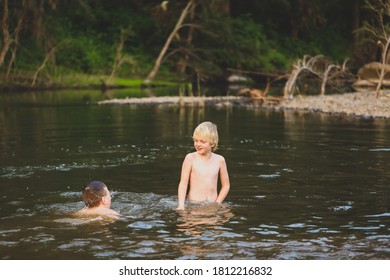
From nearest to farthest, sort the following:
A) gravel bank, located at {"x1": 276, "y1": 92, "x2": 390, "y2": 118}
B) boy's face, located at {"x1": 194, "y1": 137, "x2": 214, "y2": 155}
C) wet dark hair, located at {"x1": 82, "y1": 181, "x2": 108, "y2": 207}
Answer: wet dark hair, located at {"x1": 82, "y1": 181, "x2": 108, "y2": 207} < boy's face, located at {"x1": 194, "y1": 137, "x2": 214, "y2": 155} < gravel bank, located at {"x1": 276, "y1": 92, "x2": 390, "y2": 118}

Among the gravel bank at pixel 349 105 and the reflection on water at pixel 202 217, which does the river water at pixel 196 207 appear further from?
the gravel bank at pixel 349 105

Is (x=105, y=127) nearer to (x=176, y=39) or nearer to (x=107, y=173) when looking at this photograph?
→ (x=107, y=173)

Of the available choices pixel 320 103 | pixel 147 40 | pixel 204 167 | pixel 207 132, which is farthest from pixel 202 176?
pixel 147 40

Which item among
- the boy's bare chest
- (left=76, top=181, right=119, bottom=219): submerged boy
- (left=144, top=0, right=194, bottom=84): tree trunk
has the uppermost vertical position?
(left=144, top=0, right=194, bottom=84): tree trunk

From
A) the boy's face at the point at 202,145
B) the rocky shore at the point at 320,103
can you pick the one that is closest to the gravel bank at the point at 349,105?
the rocky shore at the point at 320,103

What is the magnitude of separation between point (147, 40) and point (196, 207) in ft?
153

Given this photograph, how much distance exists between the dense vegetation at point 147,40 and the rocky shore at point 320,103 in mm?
10103

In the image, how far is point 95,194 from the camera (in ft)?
32.3

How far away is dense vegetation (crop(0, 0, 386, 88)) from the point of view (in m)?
45.0

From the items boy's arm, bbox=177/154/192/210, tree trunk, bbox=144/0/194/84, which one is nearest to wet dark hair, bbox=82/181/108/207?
boy's arm, bbox=177/154/192/210

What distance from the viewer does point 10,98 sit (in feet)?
120

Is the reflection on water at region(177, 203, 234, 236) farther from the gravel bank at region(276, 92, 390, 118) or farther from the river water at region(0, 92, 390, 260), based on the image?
the gravel bank at region(276, 92, 390, 118)

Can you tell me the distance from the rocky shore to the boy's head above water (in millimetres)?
17404

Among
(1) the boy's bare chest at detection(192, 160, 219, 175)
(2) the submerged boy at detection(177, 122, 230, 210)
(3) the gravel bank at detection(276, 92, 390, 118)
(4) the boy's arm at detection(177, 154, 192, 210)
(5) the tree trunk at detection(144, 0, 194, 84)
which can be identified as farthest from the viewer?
(5) the tree trunk at detection(144, 0, 194, 84)
